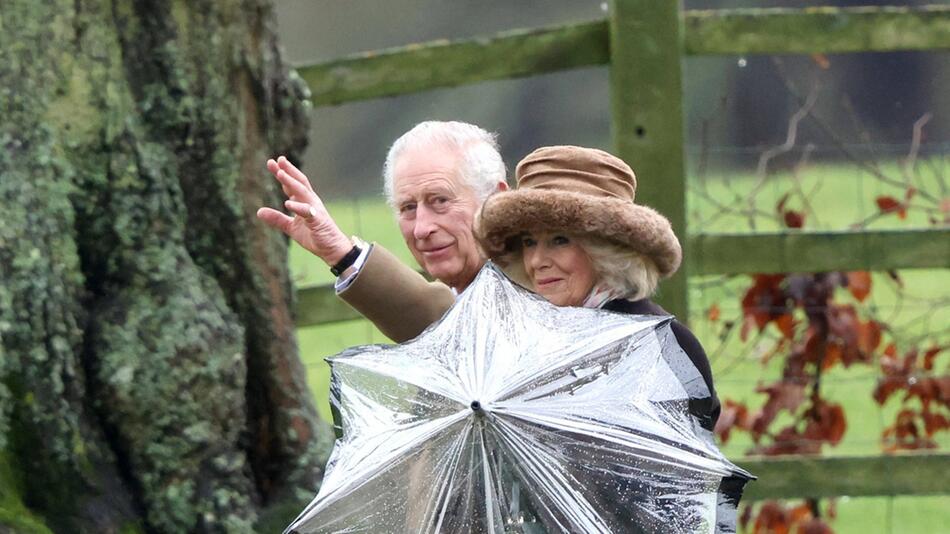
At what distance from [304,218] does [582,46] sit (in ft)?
6.06

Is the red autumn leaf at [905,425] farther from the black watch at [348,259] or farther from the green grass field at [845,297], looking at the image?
the black watch at [348,259]

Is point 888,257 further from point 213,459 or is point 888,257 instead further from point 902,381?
point 213,459

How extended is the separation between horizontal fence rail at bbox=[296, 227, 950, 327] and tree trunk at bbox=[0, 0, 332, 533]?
2.39 feet

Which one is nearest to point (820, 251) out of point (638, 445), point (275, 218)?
point (275, 218)

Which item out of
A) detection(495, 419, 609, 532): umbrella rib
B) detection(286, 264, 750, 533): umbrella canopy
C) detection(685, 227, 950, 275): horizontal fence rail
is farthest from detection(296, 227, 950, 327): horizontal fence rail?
detection(495, 419, 609, 532): umbrella rib

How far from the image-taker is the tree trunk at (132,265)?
331 centimetres

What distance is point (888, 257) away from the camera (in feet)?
14.5

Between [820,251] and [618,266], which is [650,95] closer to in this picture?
[820,251]

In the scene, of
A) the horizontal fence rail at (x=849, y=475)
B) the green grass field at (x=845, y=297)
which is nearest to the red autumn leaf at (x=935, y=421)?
the green grass field at (x=845, y=297)

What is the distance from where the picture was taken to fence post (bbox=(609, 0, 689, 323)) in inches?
166

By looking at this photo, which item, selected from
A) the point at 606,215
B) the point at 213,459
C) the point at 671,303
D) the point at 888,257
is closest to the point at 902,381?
the point at 888,257

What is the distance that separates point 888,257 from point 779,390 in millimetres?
723

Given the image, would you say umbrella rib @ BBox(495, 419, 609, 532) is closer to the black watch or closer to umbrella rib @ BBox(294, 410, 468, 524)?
umbrella rib @ BBox(294, 410, 468, 524)

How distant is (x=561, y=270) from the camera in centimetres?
259
